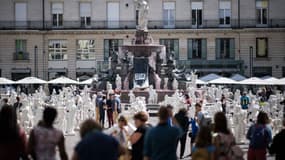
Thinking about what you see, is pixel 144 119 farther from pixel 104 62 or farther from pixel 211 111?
pixel 104 62

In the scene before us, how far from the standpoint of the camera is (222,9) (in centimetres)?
6366

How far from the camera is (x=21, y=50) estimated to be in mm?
63000

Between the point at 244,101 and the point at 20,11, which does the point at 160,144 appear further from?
the point at 20,11

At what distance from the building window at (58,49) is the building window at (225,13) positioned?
1518 centimetres

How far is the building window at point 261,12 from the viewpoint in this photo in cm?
6288

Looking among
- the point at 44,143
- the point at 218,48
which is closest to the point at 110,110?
the point at 44,143

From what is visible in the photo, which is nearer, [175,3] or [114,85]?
[114,85]

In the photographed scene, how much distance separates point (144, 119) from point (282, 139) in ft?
7.43

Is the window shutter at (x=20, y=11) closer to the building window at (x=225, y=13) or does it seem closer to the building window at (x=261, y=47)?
the building window at (x=225, y=13)

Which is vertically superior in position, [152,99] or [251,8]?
[251,8]

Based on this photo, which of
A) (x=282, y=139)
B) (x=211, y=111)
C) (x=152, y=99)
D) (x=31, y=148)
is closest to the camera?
(x=31, y=148)

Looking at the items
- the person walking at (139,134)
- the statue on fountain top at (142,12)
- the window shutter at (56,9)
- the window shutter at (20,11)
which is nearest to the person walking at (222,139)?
the person walking at (139,134)

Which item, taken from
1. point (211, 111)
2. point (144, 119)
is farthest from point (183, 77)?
point (144, 119)

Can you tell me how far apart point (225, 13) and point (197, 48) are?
14.7ft
